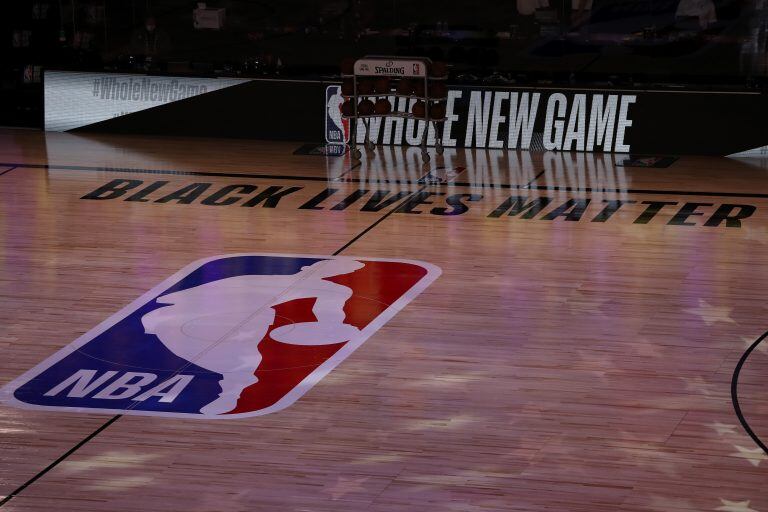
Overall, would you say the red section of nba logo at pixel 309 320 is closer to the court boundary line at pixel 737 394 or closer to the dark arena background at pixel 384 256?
the dark arena background at pixel 384 256

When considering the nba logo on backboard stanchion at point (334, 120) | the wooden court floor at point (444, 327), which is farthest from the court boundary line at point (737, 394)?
the nba logo on backboard stanchion at point (334, 120)

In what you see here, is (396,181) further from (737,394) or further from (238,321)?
(737,394)

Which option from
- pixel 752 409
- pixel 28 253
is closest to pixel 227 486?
pixel 752 409

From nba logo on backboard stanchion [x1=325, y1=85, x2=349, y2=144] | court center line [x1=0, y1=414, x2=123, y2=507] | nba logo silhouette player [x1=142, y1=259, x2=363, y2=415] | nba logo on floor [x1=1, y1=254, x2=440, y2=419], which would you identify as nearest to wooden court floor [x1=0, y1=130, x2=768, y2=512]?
court center line [x1=0, y1=414, x2=123, y2=507]

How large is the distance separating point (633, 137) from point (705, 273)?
4915 mm

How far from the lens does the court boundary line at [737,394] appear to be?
7.13 metres

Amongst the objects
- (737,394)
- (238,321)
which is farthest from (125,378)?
(737,394)

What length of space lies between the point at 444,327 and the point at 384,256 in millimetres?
1934

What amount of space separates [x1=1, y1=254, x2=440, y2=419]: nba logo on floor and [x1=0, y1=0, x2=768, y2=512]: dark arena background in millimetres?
28

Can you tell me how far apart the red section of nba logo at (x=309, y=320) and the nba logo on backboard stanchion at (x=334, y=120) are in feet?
16.9

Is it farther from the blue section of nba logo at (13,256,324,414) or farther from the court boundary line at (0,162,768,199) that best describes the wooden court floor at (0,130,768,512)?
the blue section of nba logo at (13,256,324,414)

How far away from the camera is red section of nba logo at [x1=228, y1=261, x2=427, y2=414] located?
26.0 feet

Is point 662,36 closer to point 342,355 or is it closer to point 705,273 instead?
point 705,273

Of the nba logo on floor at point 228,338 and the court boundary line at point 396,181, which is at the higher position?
the court boundary line at point 396,181
